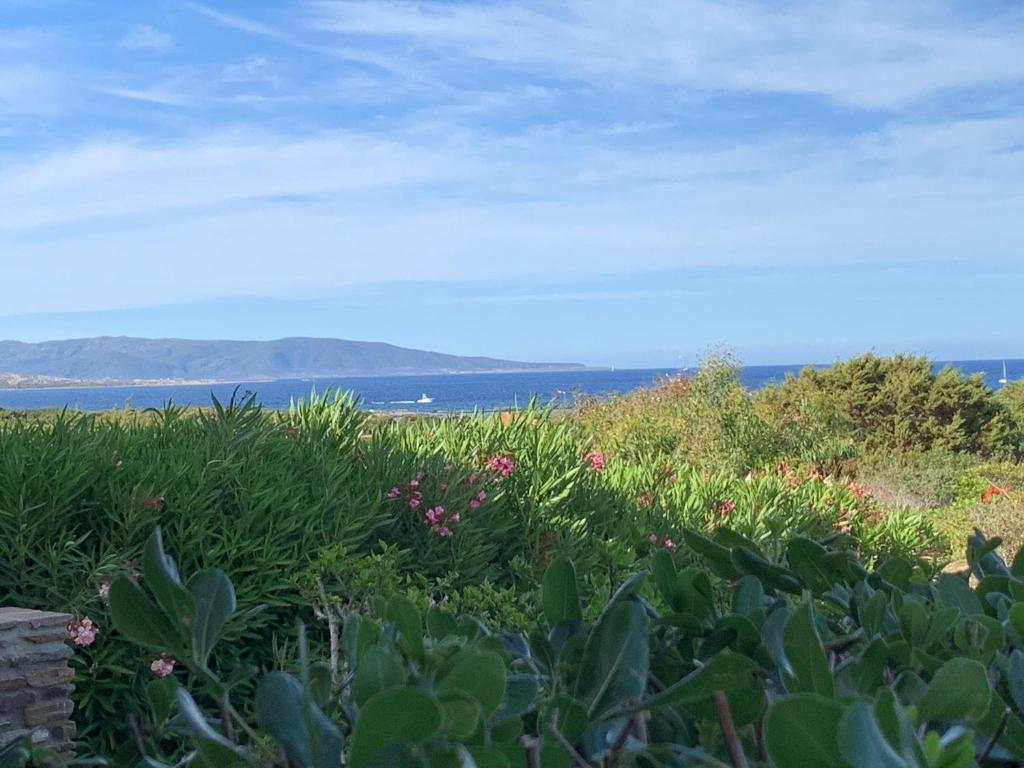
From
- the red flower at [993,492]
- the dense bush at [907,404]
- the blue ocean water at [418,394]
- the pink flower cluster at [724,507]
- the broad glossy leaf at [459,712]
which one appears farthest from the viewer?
the dense bush at [907,404]

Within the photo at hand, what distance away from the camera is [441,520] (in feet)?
19.8

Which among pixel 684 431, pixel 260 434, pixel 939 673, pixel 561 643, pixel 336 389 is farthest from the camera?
pixel 684 431

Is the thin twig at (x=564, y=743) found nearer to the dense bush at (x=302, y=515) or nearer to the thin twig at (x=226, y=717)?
the thin twig at (x=226, y=717)

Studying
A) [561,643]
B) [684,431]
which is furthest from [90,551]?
[684,431]

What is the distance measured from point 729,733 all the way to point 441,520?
17.3 feet

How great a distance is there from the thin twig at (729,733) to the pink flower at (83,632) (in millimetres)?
4055

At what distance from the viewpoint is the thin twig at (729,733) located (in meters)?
0.78

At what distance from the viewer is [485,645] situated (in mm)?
940

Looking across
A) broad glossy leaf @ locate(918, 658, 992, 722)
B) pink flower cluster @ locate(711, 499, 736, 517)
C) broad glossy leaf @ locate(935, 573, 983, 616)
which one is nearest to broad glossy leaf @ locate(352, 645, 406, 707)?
broad glossy leaf @ locate(918, 658, 992, 722)

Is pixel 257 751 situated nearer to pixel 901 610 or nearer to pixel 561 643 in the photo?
pixel 561 643

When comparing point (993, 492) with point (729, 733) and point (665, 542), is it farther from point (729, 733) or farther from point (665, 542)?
point (729, 733)

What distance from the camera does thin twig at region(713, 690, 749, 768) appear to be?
0.78 m

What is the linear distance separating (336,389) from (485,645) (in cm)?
677

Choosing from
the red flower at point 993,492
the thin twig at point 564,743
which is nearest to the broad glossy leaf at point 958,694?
the thin twig at point 564,743
